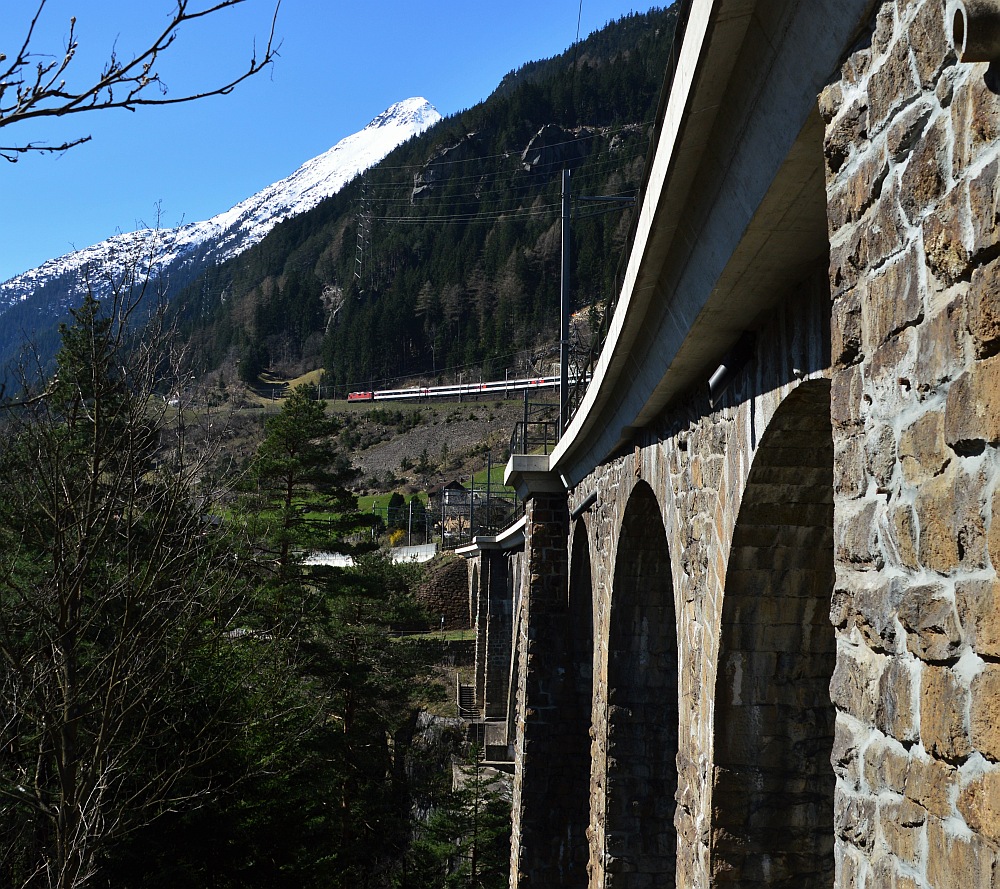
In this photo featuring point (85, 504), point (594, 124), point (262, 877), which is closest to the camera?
point (85, 504)

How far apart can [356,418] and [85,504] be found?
80533 mm

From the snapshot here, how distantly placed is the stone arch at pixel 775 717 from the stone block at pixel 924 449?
2.88 meters

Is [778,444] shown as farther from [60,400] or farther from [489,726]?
[489,726]

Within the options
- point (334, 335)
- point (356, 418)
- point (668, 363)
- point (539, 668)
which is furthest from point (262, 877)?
point (334, 335)

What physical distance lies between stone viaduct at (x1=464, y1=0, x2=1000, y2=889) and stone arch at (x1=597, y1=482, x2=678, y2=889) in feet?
0.09

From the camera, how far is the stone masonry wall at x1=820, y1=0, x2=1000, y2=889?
170 centimetres

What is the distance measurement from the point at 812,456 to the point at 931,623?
2.61 m

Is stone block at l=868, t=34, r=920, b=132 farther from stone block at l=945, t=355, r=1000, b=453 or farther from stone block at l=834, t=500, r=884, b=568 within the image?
stone block at l=834, t=500, r=884, b=568

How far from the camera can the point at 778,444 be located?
4.42 meters

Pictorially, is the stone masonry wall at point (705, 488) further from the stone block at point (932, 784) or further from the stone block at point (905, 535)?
the stone block at point (932, 784)

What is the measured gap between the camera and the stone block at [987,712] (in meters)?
1.64

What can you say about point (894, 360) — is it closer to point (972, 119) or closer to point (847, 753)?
point (972, 119)

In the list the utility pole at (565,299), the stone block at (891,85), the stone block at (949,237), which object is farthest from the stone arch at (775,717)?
the utility pole at (565,299)

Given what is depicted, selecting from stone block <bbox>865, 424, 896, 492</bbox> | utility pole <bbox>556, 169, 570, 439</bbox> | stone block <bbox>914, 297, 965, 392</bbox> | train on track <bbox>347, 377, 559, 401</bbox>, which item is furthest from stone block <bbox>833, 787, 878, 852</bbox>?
train on track <bbox>347, 377, 559, 401</bbox>
